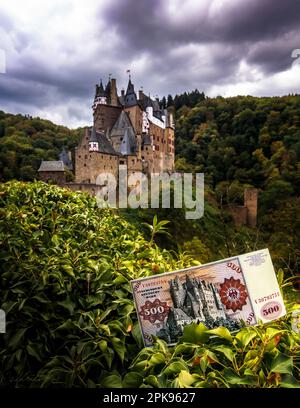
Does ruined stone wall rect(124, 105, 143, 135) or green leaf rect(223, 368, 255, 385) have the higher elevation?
ruined stone wall rect(124, 105, 143, 135)

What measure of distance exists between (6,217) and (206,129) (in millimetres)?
40282

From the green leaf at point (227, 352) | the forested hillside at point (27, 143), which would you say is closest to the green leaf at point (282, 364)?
the green leaf at point (227, 352)

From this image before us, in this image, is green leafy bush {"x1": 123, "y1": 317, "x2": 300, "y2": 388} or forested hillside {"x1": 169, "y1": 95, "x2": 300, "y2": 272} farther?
forested hillside {"x1": 169, "y1": 95, "x2": 300, "y2": 272}

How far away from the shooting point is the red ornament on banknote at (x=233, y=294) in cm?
126

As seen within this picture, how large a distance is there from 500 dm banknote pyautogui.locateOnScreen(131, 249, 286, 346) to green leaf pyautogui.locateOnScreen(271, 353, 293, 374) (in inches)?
8.2

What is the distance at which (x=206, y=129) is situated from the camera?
40656 mm

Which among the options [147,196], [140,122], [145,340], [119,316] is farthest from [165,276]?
[140,122]

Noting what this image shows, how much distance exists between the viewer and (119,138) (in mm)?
24359

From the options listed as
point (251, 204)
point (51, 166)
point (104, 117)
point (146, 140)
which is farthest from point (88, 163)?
point (251, 204)

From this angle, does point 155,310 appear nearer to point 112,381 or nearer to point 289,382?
point 112,381

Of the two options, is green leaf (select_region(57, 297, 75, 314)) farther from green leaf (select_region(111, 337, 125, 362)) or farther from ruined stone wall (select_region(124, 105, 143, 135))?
ruined stone wall (select_region(124, 105, 143, 135))

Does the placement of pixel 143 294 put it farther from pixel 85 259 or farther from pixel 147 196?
pixel 147 196

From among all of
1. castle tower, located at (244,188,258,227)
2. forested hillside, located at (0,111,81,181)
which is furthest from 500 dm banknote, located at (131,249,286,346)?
castle tower, located at (244,188,258,227)

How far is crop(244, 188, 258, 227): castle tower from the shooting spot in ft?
87.1
